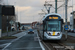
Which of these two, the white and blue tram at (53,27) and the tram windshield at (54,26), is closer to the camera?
the white and blue tram at (53,27)

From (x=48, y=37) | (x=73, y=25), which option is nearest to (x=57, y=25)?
(x=48, y=37)

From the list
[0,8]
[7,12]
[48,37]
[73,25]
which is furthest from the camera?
[73,25]

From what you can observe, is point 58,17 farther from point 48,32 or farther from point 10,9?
point 10,9

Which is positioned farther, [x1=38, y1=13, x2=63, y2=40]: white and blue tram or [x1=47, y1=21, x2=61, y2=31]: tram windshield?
[x1=47, y1=21, x2=61, y2=31]: tram windshield

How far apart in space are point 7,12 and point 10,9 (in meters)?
0.74

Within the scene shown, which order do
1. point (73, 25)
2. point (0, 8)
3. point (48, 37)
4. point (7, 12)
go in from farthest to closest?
point (73, 25)
point (0, 8)
point (7, 12)
point (48, 37)

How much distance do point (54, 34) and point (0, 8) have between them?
15.0m

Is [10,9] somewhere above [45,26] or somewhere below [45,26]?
above

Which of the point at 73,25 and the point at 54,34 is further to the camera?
the point at 73,25

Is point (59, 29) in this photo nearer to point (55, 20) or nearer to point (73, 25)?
point (55, 20)

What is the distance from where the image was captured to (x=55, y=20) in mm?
20125

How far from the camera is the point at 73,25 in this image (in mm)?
81438

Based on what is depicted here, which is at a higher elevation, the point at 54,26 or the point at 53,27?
the point at 54,26

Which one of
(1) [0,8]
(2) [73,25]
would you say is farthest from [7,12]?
(2) [73,25]
